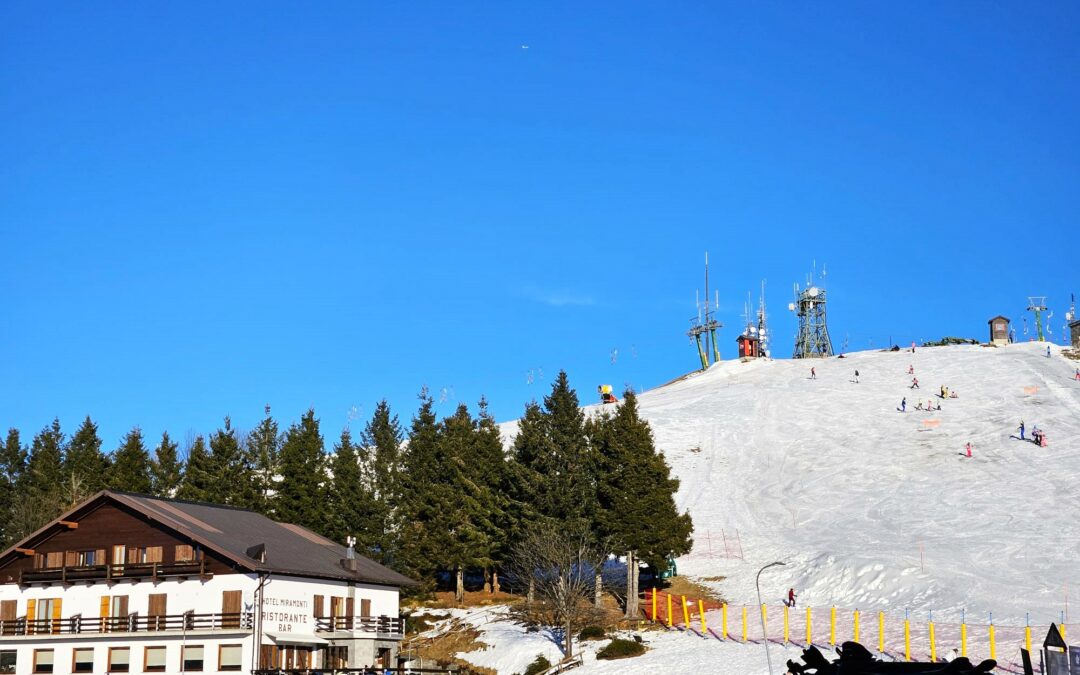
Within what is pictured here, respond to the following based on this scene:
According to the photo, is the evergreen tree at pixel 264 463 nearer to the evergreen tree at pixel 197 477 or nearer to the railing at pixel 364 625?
the evergreen tree at pixel 197 477

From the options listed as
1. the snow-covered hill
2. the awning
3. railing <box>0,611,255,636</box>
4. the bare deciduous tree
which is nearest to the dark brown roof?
railing <box>0,611,255,636</box>

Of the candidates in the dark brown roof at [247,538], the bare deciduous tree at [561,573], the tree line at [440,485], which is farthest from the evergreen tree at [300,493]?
the bare deciduous tree at [561,573]

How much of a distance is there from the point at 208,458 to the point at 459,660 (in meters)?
32.3

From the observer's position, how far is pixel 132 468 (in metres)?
92.9

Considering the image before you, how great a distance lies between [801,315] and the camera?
7274 inches

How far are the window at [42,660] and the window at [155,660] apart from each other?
5.77 meters

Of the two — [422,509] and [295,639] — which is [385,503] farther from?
[295,639]

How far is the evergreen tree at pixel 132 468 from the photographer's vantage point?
9050 cm

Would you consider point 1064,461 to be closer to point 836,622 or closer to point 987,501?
point 987,501

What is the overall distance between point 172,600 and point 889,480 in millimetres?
68061

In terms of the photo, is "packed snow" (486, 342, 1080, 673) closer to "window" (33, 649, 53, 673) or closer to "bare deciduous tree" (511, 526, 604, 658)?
"bare deciduous tree" (511, 526, 604, 658)

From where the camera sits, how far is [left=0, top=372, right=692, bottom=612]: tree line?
71125 mm

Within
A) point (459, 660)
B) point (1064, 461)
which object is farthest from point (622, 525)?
point (1064, 461)

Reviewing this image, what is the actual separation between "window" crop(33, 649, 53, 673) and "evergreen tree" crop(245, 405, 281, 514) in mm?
26093
